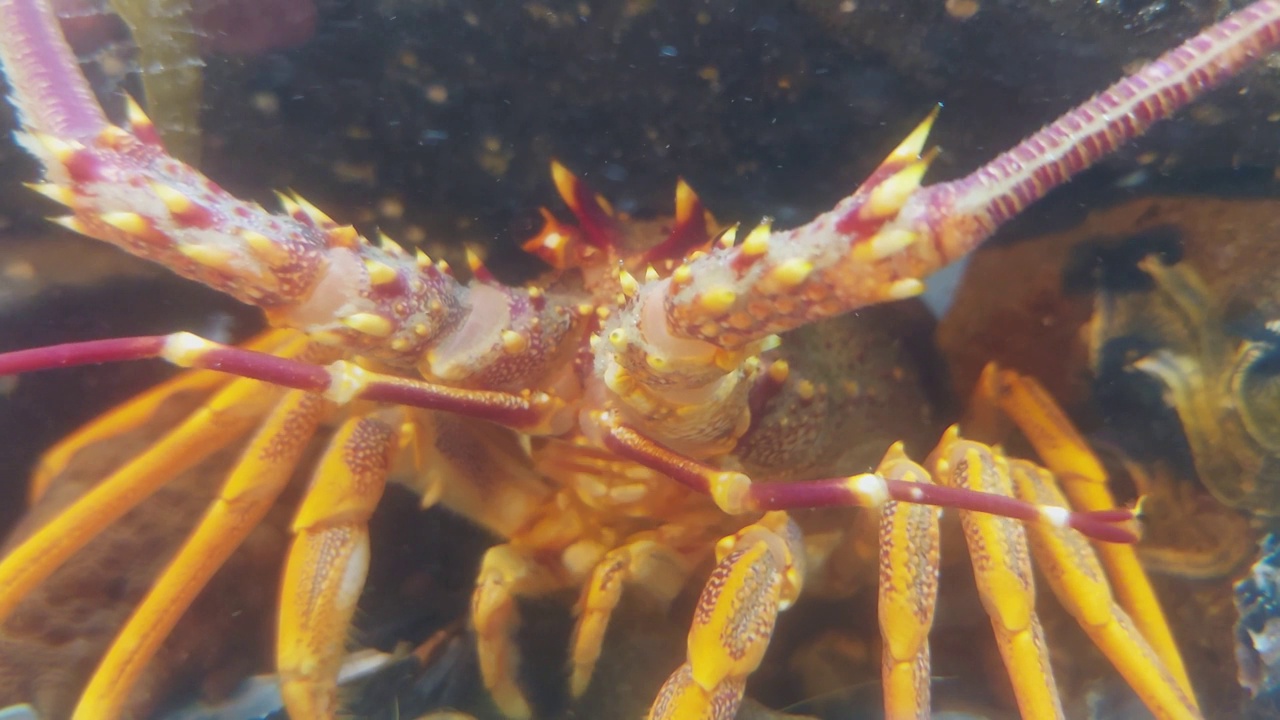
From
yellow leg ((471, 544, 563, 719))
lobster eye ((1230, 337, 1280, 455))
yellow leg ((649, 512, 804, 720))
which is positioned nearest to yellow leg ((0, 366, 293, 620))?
yellow leg ((471, 544, 563, 719))

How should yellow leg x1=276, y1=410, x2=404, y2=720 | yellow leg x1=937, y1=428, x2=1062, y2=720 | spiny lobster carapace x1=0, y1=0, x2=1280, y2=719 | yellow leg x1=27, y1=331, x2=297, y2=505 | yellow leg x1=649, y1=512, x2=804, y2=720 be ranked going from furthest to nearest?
yellow leg x1=27, y1=331, x2=297, y2=505, yellow leg x1=276, y1=410, x2=404, y2=720, yellow leg x1=937, y1=428, x2=1062, y2=720, yellow leg x1=649, y1=512, x2=804, y2=720, spiny lobster carapace x1=0, y1=0, x2=1280, y2=719

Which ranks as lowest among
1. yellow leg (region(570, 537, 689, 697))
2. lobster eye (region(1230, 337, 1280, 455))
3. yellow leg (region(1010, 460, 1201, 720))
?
yellow leg (region(570, 537, 689, 697))

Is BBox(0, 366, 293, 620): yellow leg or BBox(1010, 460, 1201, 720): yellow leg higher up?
BBox(1010, 460, 1201, 720): yellow leg

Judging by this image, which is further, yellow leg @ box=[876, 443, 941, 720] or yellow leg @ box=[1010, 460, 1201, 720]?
yellow leg @ box=[1010, 460, 1201, 720]

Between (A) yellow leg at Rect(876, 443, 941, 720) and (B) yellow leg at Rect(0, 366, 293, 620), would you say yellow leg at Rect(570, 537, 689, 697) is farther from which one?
(B) yellow leg at Rect(0, 366, 293, 620)

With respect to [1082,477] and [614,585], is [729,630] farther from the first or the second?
[1082,477]

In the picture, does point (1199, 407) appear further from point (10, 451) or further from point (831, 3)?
point (10, 451)

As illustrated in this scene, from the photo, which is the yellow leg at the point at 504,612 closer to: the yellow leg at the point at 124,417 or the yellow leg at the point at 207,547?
the yellow leg at the point at 207,547

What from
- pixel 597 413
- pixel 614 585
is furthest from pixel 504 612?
pixel 597 413
